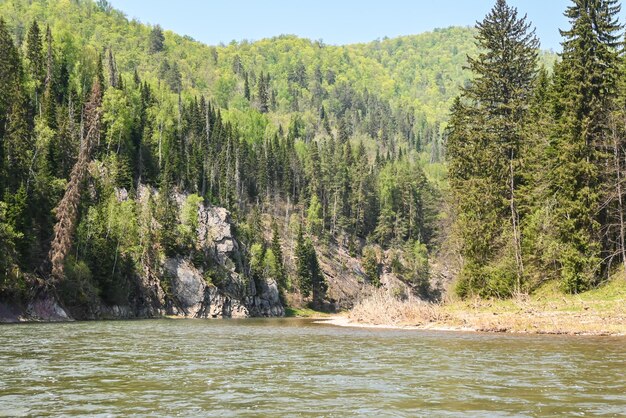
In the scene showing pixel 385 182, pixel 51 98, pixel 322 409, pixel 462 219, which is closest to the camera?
pixel 322 409

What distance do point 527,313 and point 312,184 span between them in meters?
131

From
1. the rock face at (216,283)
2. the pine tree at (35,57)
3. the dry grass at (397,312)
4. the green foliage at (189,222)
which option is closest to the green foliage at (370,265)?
the rock face at (216,283)

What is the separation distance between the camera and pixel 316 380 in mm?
16672

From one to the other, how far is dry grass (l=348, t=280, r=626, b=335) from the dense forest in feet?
8.89

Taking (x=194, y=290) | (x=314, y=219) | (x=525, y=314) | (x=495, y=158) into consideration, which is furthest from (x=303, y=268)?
(x=525, y=314)

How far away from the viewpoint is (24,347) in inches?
1026

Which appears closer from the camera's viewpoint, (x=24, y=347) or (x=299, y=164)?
(x=24, y=347)

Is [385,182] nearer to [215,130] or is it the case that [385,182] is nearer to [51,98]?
[215,130]

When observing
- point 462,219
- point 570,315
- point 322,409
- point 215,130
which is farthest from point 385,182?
point 322,409

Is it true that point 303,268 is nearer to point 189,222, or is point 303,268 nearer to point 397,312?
point 189,222

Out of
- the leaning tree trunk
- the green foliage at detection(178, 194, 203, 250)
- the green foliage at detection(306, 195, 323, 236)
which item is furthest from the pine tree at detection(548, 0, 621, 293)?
the green foliage at detection(306, 195, 323, 236)

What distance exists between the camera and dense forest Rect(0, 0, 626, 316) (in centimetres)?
4556

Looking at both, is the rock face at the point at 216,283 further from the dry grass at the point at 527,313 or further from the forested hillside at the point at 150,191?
the dry grass at the point at 527,313

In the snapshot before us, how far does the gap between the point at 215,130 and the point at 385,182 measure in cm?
5449
